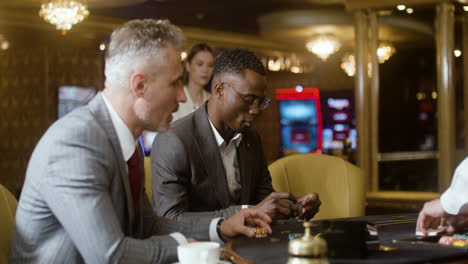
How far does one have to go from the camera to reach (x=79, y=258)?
1624 mm

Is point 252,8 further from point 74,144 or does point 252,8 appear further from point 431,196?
point 74,144

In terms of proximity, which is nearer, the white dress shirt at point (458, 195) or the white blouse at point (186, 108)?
the white dress shirt at point (458, 195)

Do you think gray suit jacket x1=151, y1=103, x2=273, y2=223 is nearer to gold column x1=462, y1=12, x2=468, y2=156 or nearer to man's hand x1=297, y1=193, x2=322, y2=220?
man's hand x1=297, y1=193, x2=322, y2=220

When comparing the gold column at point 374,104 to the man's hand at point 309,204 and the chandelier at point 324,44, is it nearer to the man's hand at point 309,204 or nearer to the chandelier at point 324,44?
the chandelier at point 324,44

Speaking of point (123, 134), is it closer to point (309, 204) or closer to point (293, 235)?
point (293, 235)

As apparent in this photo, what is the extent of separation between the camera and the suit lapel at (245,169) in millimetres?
2633

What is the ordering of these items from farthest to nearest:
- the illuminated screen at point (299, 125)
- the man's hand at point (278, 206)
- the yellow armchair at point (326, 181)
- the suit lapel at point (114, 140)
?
the illuminated screen at point (299, 125)
the yellow armchair at point (326, 181)
the man's hand at point (278, 206)
the suit lapel at point (114, 140)

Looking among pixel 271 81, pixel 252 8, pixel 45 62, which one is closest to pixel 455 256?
pixel 252 8

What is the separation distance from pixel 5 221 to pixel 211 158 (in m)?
0.92

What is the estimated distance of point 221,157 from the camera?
2.57 m

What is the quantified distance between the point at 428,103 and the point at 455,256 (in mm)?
5038

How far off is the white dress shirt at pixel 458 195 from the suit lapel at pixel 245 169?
0.98 metres

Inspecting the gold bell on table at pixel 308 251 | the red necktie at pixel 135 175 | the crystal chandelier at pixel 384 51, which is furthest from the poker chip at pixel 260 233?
the crystal chandelier at pixel 384 51

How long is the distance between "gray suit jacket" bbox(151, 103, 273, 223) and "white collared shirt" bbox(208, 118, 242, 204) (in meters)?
0.02
